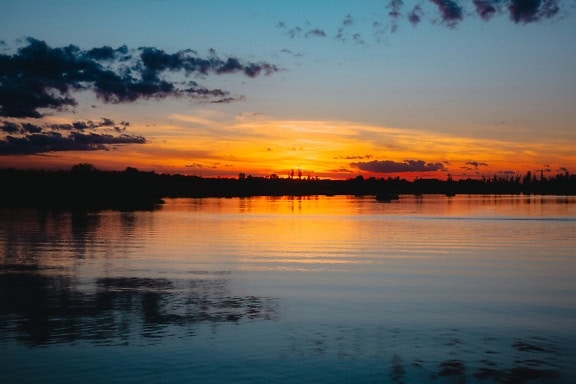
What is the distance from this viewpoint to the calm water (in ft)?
48.6

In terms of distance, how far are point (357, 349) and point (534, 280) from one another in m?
17.3

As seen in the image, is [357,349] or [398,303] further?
[398,303]

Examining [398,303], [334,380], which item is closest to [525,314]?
[398,303]

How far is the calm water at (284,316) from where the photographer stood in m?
14.8

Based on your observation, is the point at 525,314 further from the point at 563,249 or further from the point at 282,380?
the point at 563,249

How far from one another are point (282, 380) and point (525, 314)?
11.9m

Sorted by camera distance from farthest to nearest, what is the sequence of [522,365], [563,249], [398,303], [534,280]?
[563,249] → [534,280] → [398,303] → [522,365]

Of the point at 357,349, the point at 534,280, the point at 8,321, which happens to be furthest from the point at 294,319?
the point at 534,280

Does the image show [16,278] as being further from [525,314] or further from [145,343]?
[525,314]

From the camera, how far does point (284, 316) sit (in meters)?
20.9

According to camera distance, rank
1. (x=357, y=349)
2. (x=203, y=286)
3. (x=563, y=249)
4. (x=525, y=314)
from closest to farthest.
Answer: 1. (x=357, y=349)
2. (x=525, y=314)
3. (x=203, y=286)
4. (x=563, y=249)

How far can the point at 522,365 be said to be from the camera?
49.6ft

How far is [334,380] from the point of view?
555 inches

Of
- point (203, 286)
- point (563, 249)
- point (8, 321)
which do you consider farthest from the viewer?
point (563, 249)
